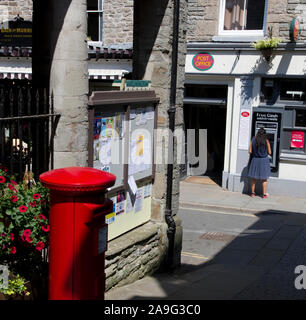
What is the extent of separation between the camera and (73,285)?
166 inches

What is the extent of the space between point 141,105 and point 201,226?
4.82m

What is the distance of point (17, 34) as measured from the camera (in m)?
12.9

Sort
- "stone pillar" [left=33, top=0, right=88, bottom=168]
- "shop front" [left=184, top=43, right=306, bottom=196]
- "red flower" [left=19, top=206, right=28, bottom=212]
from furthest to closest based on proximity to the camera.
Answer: "shop front" [left=184, top=43, right=306, bottom=196], "stone pillar" [left=33, top=0, right=88, bottom=168], "red flower" [left=19, top=206, right=28, bottom=212]

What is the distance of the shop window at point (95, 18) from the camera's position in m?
15.6

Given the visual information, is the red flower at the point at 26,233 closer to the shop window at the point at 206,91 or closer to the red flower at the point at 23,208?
the red flower at the point at 23,208

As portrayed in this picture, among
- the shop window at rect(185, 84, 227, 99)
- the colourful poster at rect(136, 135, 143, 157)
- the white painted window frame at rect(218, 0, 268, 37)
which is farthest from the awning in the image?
the colourful poster at rect(136, 135, 143, 157)

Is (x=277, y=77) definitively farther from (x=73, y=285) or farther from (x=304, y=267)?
(x=73, y=285)

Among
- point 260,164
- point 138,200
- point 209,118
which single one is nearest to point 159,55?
point 138,200

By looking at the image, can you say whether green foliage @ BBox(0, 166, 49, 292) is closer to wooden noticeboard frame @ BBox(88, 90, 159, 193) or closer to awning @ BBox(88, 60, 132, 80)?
wooden noticeboard frame @ BBox(88, 90, 159, 193)

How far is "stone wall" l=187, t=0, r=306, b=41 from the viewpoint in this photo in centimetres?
1330

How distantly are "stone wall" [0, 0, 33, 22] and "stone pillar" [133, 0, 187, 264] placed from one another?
9.90 meters

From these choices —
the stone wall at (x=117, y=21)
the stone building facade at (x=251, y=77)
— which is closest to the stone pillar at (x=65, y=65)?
the stone building facade at (x=251, y=77)

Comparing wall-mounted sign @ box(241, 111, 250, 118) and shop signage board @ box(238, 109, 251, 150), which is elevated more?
wall-mounted sign @ box(241, 111, 250, 118)

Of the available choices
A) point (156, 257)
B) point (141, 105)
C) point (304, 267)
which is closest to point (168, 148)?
point (141, 105)
